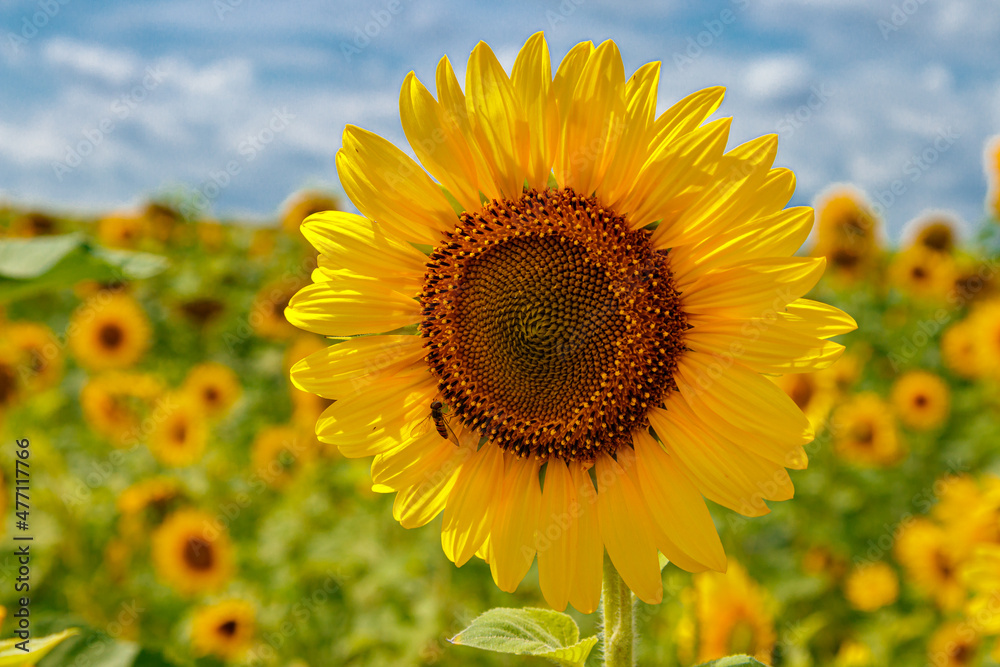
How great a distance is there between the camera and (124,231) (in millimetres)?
11258

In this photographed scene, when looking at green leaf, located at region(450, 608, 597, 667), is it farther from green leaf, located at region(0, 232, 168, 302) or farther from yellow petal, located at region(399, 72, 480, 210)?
green leaf, located at region(0, 232, 168, 302)

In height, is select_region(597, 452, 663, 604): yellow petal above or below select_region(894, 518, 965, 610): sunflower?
above

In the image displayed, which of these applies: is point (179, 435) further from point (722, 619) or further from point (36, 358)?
point (722, 619)

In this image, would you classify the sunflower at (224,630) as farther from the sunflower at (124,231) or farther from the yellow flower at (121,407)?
the sunflower at (124,231)

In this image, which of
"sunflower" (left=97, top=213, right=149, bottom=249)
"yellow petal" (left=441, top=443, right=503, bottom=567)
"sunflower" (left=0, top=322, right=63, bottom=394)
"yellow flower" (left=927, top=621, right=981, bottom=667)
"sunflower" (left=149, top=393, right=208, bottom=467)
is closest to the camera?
"yellow petal" (left=441, top=443, right=503, bottom=567)

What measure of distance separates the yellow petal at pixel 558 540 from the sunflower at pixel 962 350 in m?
6.59

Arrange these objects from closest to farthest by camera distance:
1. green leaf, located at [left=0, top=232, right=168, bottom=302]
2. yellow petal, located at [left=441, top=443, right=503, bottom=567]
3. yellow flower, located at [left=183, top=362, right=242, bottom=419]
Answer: yellow petal, located at [left=441, top=443, right=503, bottom=567] < green leaf, located at [left=0, top=232, right=168, bottom=302] < yellow flower, located at [left=183, top=362, right=242, bottom=419]

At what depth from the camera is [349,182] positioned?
1.77 m

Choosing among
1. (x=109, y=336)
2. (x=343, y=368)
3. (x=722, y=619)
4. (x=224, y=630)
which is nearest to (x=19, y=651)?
(x=343, y=368)

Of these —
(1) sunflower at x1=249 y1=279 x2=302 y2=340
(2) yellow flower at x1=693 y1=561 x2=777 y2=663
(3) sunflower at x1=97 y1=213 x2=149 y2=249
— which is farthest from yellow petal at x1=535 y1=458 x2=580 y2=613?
(3) sunflower at x1=97 y1=213 x2=149 y2=249

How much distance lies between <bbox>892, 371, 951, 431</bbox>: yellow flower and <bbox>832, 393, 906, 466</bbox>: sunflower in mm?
558

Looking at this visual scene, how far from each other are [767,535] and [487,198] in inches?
148

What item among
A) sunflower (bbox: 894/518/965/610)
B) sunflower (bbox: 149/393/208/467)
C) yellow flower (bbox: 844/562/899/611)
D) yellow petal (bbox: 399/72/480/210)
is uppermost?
yellow petal (bbox: 399/72/480/210)

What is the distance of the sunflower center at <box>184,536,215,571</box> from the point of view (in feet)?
17.0
